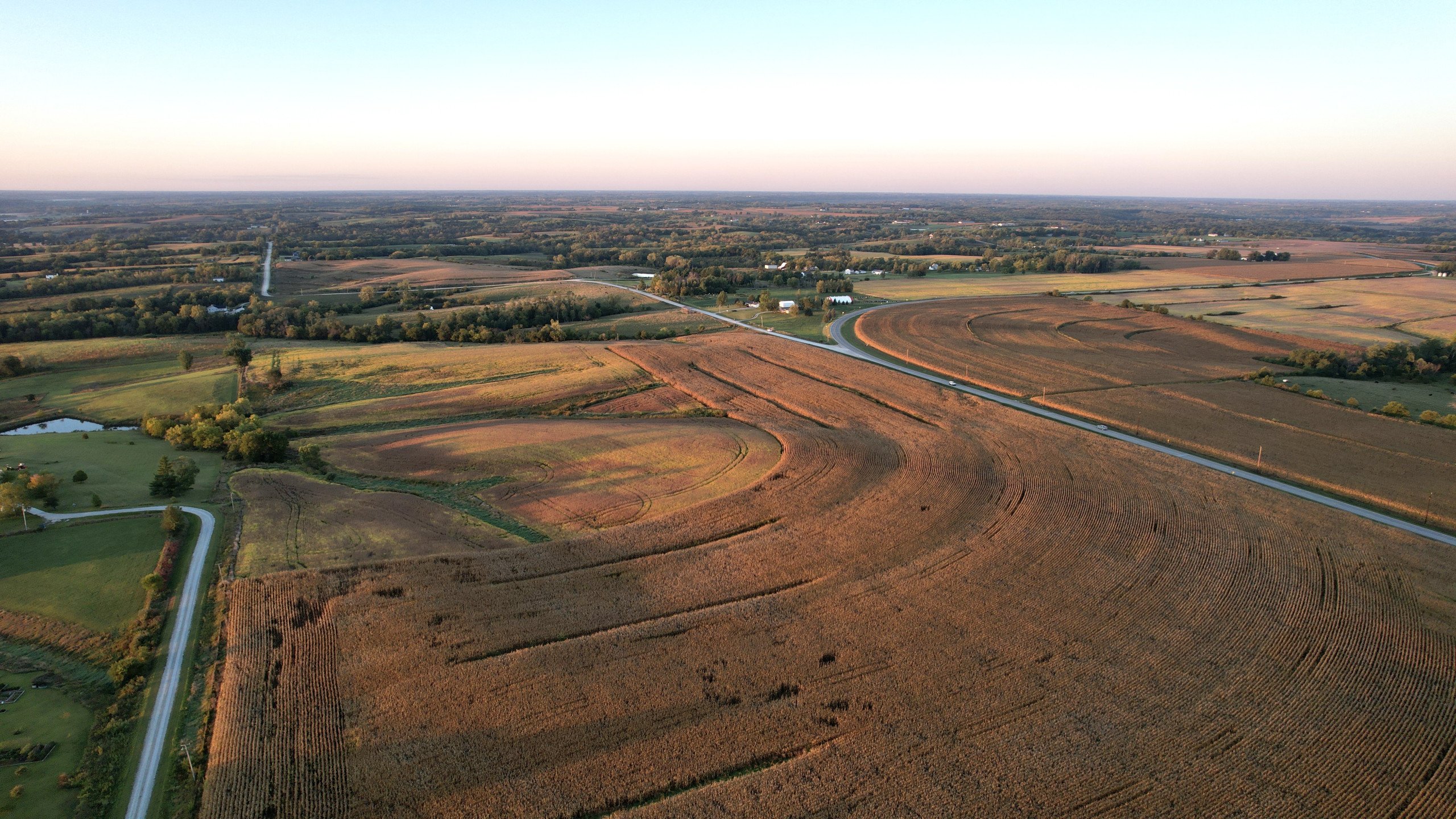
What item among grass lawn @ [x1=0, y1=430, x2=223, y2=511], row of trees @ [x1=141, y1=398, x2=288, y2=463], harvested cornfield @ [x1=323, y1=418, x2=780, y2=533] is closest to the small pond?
grass lawn @ [x1=0, y1=430, x2=223, y2=511]

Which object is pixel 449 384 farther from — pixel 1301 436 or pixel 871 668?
pixel 1301 436

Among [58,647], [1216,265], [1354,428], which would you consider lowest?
[58,647]

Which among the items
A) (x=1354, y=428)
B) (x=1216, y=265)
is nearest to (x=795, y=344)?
(x=1354, y=428)

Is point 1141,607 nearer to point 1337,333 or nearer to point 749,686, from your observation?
point 749,686

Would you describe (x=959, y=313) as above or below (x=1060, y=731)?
above

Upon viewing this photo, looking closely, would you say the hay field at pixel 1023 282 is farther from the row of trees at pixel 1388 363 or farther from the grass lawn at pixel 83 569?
the grass lawn at pixel 83 569

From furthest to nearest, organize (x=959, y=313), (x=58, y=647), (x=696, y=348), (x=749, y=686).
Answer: (x=959, y=313) → (x=696, y=348) → (x=58, y=647) → (x=749, y=686)

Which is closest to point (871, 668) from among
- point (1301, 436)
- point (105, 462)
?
point (1301, 436)
